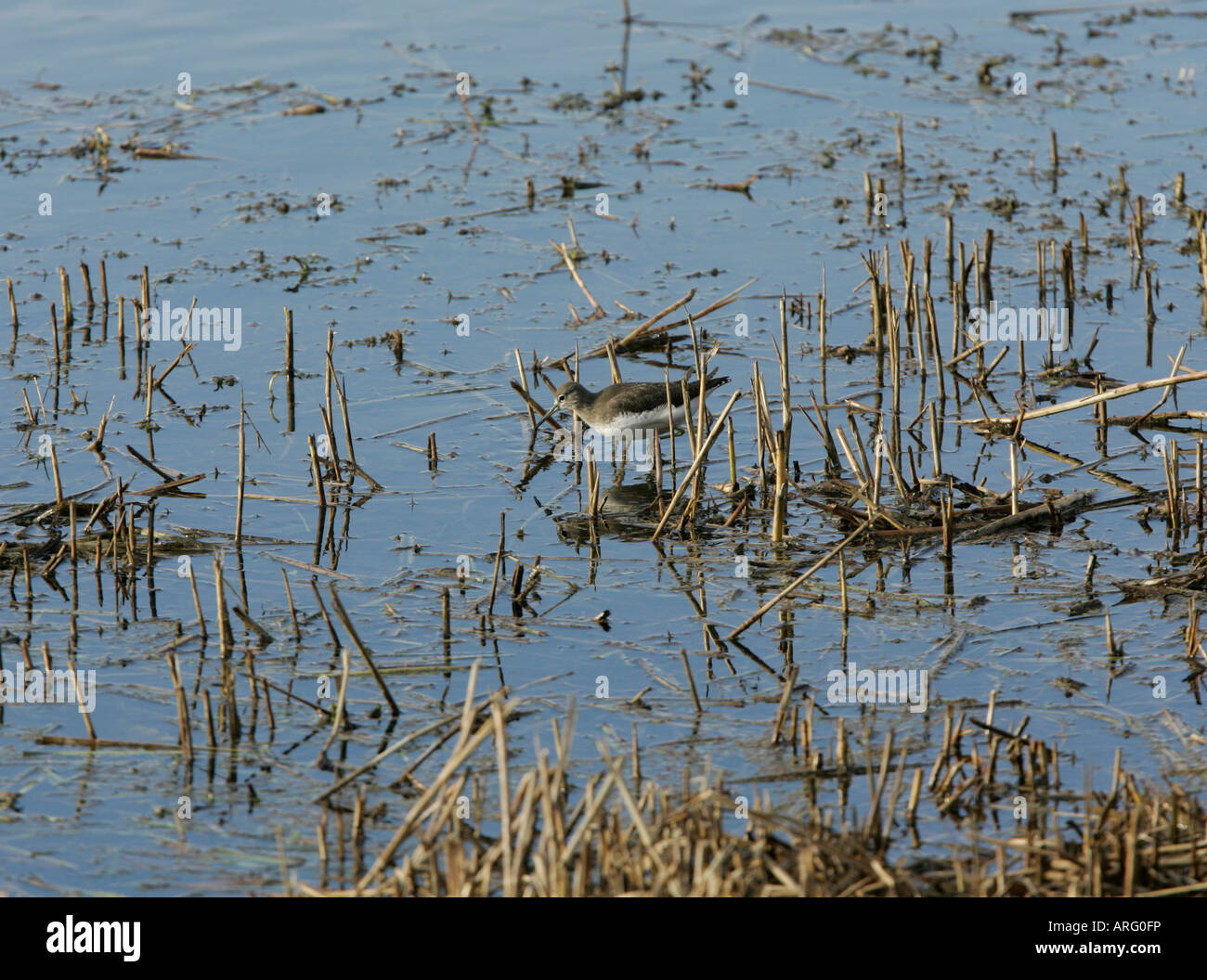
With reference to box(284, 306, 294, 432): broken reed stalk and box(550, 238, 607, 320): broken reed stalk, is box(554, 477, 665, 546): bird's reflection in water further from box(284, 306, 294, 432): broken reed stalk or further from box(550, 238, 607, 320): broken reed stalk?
box(550, 238, 607, 320): broken reed stalk

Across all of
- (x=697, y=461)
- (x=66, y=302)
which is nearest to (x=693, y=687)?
(x=697, y=461)

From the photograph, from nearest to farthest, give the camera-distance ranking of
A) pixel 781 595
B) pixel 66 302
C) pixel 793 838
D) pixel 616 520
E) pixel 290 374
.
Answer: pixel 793 838
pixel 781 595
pixel 616 520
pixel 290 374
pixel 66 302

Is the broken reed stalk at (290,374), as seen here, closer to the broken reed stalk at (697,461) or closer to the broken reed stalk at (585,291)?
the broken reed stalk at (585,291)

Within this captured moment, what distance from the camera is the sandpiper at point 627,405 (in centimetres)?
997

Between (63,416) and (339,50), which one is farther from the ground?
(339,50)

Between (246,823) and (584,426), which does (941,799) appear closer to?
(246,823)

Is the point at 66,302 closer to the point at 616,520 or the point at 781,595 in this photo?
the point at 616,520

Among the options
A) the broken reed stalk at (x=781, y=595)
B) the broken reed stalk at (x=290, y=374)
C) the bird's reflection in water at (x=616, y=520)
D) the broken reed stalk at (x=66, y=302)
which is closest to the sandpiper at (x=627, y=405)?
the bird's reflection in water at (x=616, y=520)

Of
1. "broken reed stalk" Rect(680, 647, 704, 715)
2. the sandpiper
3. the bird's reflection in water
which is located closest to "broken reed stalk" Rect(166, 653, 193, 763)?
"broken reed stalk" Rect(680, 647, 704, 715)

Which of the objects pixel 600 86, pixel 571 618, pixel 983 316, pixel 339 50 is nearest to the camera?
pixel 571 618

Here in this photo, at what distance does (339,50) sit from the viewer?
19.5 meters

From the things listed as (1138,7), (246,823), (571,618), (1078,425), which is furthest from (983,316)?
(1138,7)

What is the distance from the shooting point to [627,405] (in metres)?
9.95

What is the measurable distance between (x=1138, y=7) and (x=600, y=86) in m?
8.01
